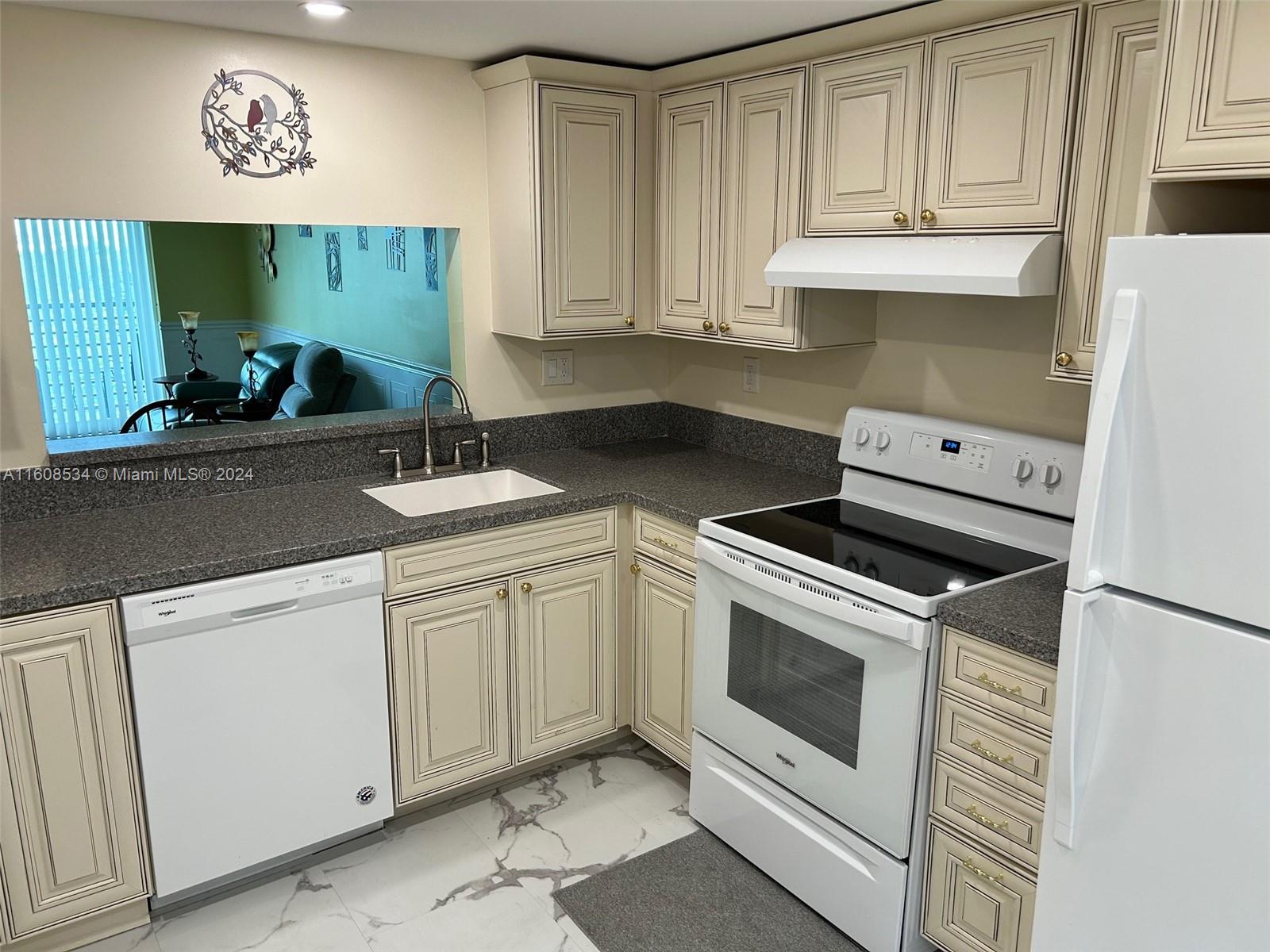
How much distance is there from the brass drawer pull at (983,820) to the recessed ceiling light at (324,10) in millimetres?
2333

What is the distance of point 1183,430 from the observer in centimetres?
142

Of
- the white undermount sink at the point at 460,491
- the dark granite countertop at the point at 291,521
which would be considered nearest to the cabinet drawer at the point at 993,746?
the dark granite countertop at the point at 291,521

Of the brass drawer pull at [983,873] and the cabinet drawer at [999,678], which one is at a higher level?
the cabinet drawer at [999,678]

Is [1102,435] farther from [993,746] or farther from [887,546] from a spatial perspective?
[887,546]

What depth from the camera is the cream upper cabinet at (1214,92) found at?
149 centimetres

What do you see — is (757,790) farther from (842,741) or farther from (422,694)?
(422,694)

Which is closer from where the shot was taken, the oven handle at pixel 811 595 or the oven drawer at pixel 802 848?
the oven handle at pixel 811 595

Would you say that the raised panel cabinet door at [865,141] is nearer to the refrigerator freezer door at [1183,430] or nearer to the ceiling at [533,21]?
the ceiling at [533,21]

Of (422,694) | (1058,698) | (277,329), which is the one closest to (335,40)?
(422,694)

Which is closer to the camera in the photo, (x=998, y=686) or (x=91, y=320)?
(x=998, y=686)

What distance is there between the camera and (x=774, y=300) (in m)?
2.66

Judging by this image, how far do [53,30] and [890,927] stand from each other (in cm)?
291

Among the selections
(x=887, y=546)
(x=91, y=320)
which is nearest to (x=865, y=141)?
(x=887, y=546)

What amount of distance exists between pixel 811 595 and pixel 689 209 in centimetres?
137
